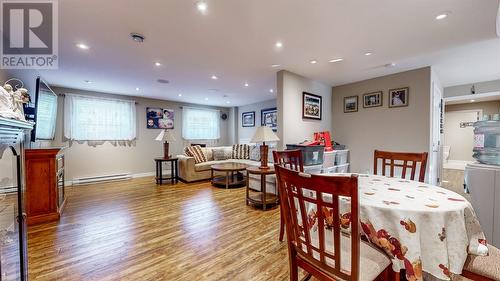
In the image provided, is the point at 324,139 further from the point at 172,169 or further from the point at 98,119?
the point at 98,119

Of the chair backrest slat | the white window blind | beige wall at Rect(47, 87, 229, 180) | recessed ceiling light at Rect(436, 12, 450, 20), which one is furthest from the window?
recessed ceiling light at Rect(436, 12, 450, 20)

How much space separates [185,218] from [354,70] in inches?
144

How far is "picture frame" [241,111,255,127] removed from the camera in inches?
276

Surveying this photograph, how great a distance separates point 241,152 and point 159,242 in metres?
3.75

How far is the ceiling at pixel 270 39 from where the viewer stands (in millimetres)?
1874

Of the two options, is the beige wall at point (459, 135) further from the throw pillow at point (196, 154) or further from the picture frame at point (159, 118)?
the picture frame at point (159, 118)

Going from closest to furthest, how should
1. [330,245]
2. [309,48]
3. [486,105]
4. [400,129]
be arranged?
[330,245] < [309,48] < [400,129] < [486,105]

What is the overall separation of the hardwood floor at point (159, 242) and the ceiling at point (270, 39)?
7.39 feet

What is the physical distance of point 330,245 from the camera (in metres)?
1.20

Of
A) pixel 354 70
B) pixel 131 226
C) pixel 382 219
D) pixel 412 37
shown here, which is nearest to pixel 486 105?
pixel 354 70

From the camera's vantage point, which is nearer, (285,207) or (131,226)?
(285,207)

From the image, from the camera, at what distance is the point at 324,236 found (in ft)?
3.12

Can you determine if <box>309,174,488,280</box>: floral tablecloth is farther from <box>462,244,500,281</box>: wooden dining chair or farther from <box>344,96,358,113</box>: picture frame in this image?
<box>344,96,358,113</box>: picture frame

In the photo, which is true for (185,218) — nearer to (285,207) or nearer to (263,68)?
(285,207)
